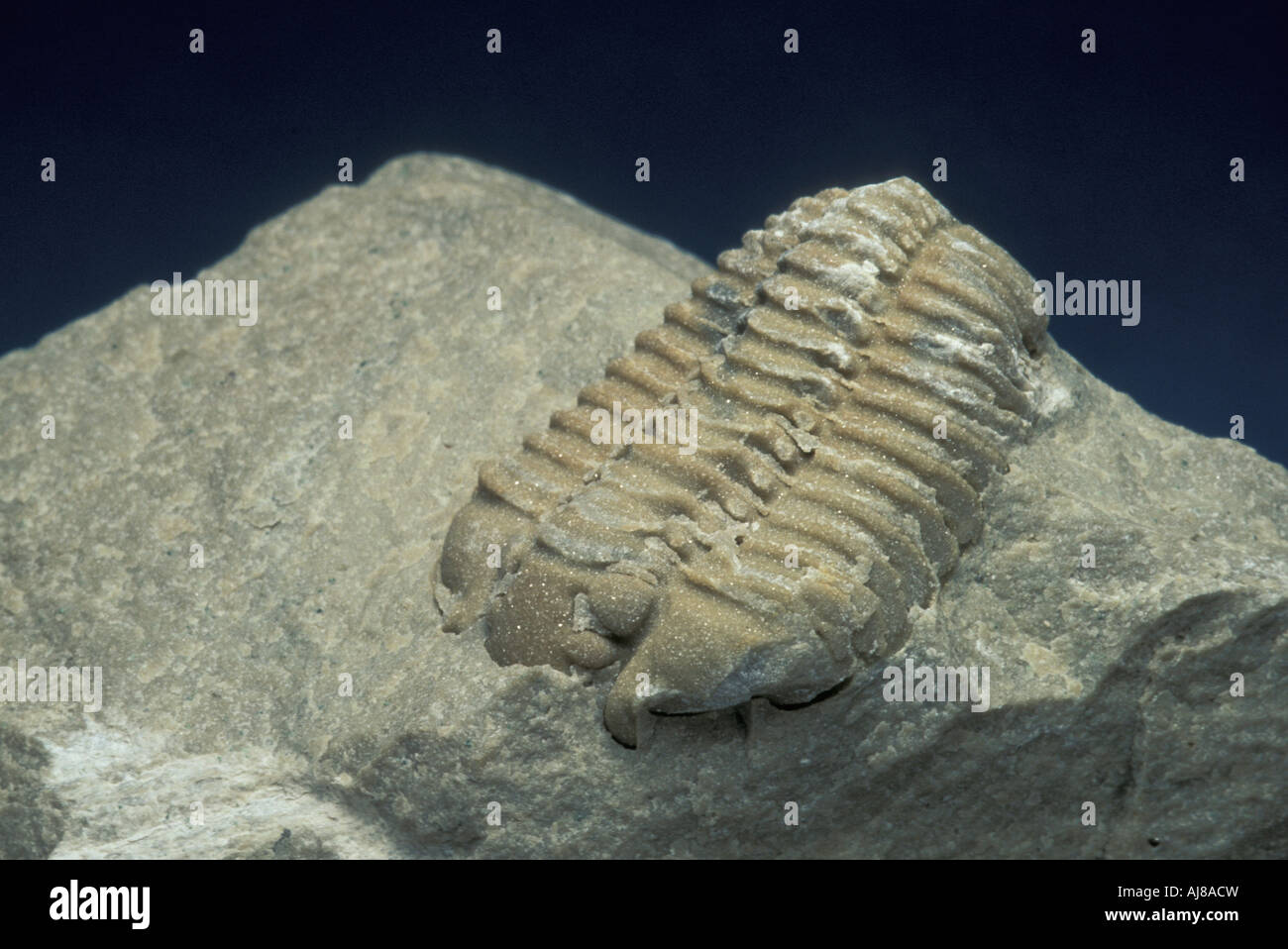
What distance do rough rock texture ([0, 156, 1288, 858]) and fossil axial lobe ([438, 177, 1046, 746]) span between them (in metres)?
0.22

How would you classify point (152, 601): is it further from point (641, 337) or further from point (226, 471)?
point (641, 337)

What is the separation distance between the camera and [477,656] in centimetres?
473

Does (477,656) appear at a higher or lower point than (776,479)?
lower

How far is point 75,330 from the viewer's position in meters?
6.25

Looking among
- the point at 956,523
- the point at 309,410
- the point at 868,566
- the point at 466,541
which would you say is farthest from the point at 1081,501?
the point at 309,410

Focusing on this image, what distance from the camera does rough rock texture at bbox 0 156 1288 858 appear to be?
472 centimetres

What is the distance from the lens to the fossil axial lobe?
4.34 metres

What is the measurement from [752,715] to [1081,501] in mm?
1409

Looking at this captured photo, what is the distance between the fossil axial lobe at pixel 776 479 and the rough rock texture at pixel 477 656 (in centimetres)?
22

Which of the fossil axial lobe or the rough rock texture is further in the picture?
the rough rock texture

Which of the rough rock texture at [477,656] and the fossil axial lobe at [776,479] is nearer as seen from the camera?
the fossil axial lobe at [776,479]

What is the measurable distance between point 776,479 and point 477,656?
45.0 inches

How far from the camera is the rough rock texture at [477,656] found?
4.72 m

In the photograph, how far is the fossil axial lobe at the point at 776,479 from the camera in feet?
14.3
